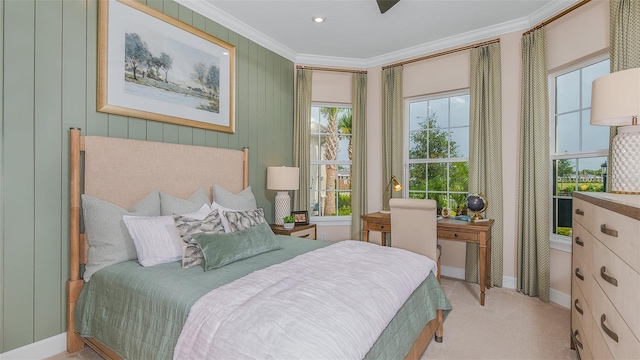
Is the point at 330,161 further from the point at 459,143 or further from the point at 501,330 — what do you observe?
the point at 501,330

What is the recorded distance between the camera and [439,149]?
3.99 m

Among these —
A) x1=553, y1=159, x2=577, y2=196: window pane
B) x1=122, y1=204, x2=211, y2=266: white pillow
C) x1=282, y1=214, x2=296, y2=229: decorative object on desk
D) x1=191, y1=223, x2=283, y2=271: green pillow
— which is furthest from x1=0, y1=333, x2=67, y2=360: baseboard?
x1=553, y1=159, x2=577, y2=196: window pane

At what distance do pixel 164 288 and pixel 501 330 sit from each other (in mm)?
2430

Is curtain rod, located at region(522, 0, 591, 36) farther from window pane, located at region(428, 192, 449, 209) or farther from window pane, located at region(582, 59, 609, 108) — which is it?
window pane, located at region(428, 192, 449, 209)

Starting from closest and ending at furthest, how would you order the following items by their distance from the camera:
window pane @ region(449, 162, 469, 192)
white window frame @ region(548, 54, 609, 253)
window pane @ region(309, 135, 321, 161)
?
white window frame @ region(548, 54, 609, 253), window pane @ region(449, 162, 469, 192), window pane @ region(309, 135, 321, 161)

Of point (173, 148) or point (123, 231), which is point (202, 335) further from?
point (173, 148)

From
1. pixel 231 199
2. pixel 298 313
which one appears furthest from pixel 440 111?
pixel 298 313

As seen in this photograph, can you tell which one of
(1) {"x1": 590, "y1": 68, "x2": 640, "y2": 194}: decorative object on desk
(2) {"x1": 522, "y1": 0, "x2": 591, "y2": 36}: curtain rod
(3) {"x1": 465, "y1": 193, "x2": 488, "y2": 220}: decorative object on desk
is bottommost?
(3) {"x1": 465, "y1": 193, "x2": 488, "y2": 220}: decorative object on desk

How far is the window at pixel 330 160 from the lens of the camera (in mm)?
4516

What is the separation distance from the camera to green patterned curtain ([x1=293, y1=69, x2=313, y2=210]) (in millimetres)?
4246

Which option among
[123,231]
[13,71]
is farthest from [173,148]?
[13,71]

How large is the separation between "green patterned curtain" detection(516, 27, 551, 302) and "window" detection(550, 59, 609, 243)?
5.9 inches

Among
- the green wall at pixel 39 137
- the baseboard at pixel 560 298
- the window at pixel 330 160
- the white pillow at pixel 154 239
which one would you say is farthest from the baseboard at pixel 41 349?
the baseboard at pixel 560 298

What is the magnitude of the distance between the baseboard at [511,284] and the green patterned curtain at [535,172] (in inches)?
3.5
